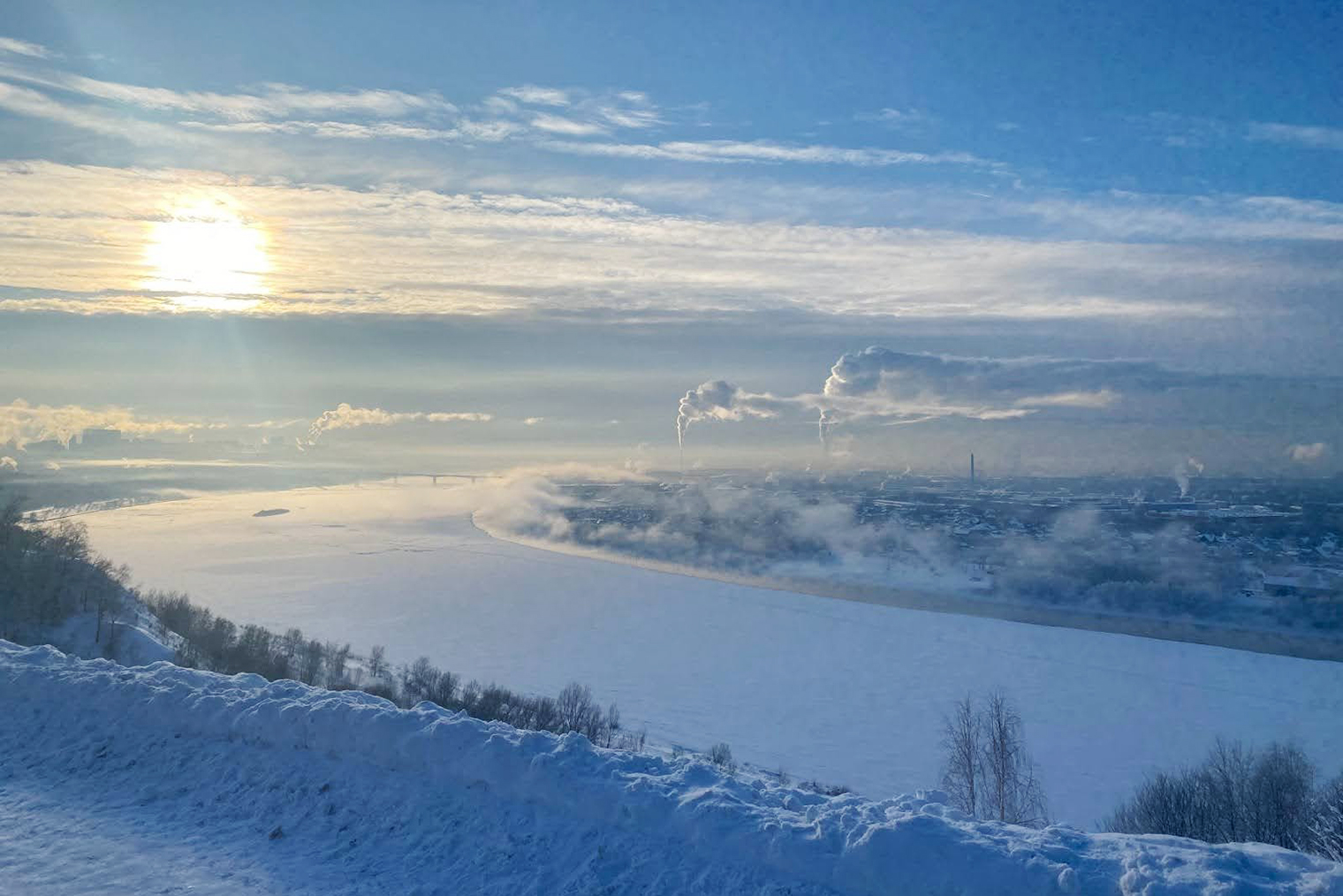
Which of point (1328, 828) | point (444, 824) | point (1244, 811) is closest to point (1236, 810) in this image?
point (1244, 811)

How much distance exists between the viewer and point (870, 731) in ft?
113

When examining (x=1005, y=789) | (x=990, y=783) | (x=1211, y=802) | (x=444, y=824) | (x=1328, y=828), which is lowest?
(x=990, y=783)

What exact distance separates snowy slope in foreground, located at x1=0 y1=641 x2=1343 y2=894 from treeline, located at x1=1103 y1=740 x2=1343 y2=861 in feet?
19.9

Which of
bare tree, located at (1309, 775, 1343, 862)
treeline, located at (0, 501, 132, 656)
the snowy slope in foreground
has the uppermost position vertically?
the snowy slope in foreground

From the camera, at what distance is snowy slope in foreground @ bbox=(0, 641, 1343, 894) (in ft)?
17.9

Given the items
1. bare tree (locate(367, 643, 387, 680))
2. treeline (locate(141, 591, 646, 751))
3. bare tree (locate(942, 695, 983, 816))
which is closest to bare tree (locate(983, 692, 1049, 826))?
bare tree (locate(942, 695, 983, 816))

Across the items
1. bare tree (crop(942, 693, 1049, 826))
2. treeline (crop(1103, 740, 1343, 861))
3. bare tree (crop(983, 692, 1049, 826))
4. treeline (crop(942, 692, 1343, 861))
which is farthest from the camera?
bare tree (crop(942, 693, 1049, 826))

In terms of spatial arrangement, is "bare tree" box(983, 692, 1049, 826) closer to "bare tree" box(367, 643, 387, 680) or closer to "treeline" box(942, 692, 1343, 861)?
"treeline" box(942, 692, 1343, 861)

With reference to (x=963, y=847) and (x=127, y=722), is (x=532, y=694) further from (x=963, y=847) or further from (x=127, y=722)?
(x=963, y=847)

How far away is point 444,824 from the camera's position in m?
6.33

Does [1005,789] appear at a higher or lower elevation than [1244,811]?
lower

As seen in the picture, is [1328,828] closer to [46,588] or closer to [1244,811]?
[1244,811]

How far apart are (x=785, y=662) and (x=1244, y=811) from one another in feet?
105

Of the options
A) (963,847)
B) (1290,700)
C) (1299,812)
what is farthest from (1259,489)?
(963,847)
